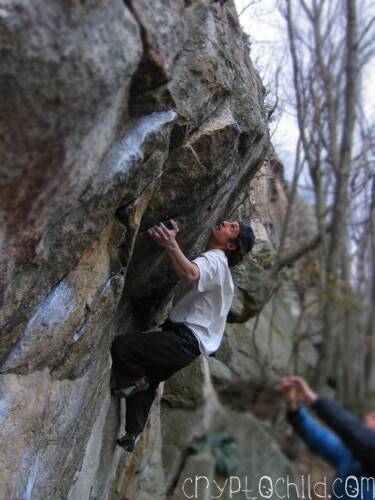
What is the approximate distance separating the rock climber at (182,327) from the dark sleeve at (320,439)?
1220 mm

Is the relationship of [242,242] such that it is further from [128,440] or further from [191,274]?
[128,440]

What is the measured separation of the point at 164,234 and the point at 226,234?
0.86 metres

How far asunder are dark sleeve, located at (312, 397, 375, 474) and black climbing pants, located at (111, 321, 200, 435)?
139cm

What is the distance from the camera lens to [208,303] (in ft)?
13.5

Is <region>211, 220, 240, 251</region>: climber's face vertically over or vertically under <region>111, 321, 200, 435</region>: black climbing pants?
over

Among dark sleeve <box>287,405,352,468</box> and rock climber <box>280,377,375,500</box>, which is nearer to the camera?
rock climber <box>280,377,375,500</box>

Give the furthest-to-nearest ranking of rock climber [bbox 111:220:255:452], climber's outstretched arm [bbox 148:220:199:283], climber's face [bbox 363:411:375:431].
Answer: rock climber [bbox 111:220:255:452] < climber's outstretched arm [bbox 148:220:199:283] < climber's face [bbox 363:411:375:431]

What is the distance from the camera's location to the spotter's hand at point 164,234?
3688mm

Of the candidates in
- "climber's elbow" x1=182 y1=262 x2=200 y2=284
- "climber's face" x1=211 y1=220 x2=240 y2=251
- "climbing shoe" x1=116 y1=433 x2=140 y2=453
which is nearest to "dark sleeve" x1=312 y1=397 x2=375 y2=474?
"climber's elbow" x1=182 y1=262 x2=200 y2=284

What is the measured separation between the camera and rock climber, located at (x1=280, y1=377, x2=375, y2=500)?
270cm

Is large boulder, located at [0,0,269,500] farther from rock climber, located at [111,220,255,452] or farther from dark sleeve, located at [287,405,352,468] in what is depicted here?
dark sleeve, located at [287,405,352,468]

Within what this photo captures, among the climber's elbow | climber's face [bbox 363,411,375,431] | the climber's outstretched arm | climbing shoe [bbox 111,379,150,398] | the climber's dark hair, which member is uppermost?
the climber's outstretched arm

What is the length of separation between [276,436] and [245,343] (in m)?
3.54

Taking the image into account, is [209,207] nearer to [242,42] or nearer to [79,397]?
[242,42]
